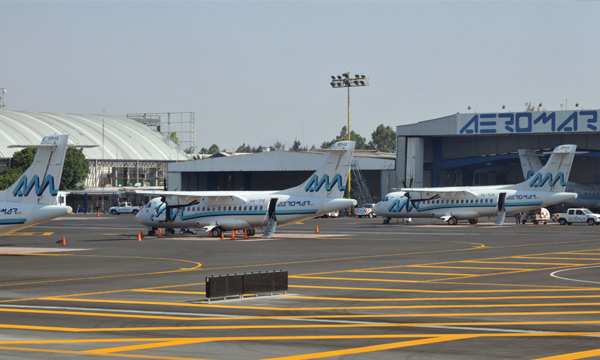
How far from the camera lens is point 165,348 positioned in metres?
17.8

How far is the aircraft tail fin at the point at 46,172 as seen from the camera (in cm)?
4650

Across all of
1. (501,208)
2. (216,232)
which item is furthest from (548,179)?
(216,232)

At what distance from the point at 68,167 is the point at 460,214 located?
8389 centimetres

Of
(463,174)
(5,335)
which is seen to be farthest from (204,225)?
(463,174)

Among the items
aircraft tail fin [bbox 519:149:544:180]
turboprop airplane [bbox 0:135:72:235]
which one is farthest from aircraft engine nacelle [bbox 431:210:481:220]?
turboprop airplane [bbox 0:135:72:235]

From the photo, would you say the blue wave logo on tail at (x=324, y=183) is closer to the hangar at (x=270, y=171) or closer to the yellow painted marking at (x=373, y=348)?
the yellow painted marking at (x=373, y=348)

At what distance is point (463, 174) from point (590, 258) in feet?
279

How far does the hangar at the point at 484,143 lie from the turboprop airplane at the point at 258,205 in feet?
159

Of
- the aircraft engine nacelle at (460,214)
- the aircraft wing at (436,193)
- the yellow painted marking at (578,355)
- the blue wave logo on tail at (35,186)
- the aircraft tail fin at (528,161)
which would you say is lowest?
the yellow painted marking at (578,355)

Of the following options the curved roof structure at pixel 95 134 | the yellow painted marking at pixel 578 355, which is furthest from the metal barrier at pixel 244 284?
the curved roof structure at pixel 95 134

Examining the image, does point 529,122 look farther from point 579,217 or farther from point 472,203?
point 472,203

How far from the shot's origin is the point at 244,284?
2706cm

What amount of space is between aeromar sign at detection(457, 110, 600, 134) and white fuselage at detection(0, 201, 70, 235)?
70381mm

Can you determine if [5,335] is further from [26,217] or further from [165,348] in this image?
[26,217]
